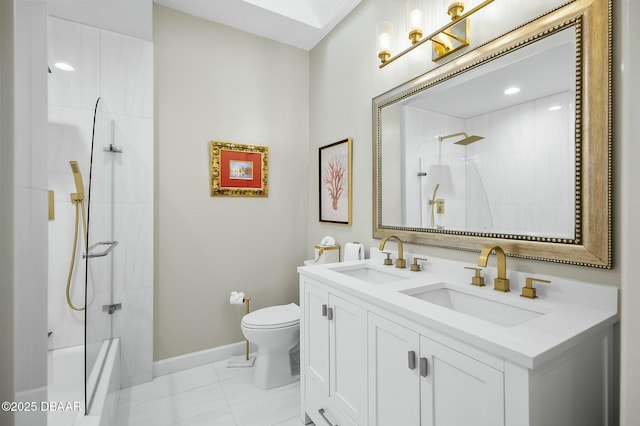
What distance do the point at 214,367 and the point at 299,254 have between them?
1135 mm

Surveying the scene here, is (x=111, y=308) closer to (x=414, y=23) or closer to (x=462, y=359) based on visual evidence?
(x=462, y=359)

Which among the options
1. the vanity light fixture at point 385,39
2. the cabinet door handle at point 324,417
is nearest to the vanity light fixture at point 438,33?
the vanity light fixture at point 385,39

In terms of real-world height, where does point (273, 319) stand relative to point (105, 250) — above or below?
below

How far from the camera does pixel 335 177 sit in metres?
2.47

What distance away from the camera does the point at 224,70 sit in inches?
98.0

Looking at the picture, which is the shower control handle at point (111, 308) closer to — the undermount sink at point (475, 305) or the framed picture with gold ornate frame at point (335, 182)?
the framed picture with gold ornate frame at point (335, 182)

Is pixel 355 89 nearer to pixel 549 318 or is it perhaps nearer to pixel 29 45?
pixel 549 318

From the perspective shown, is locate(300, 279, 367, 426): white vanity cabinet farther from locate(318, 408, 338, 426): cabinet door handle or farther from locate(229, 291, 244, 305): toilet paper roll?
locate(229, 291, 244, 305): toilet paper roll

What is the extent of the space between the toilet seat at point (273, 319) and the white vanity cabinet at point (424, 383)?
0.96 metres

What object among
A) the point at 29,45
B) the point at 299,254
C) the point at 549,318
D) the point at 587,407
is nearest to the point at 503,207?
the point at 549,318

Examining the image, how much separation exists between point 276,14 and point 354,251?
6.25 feet
